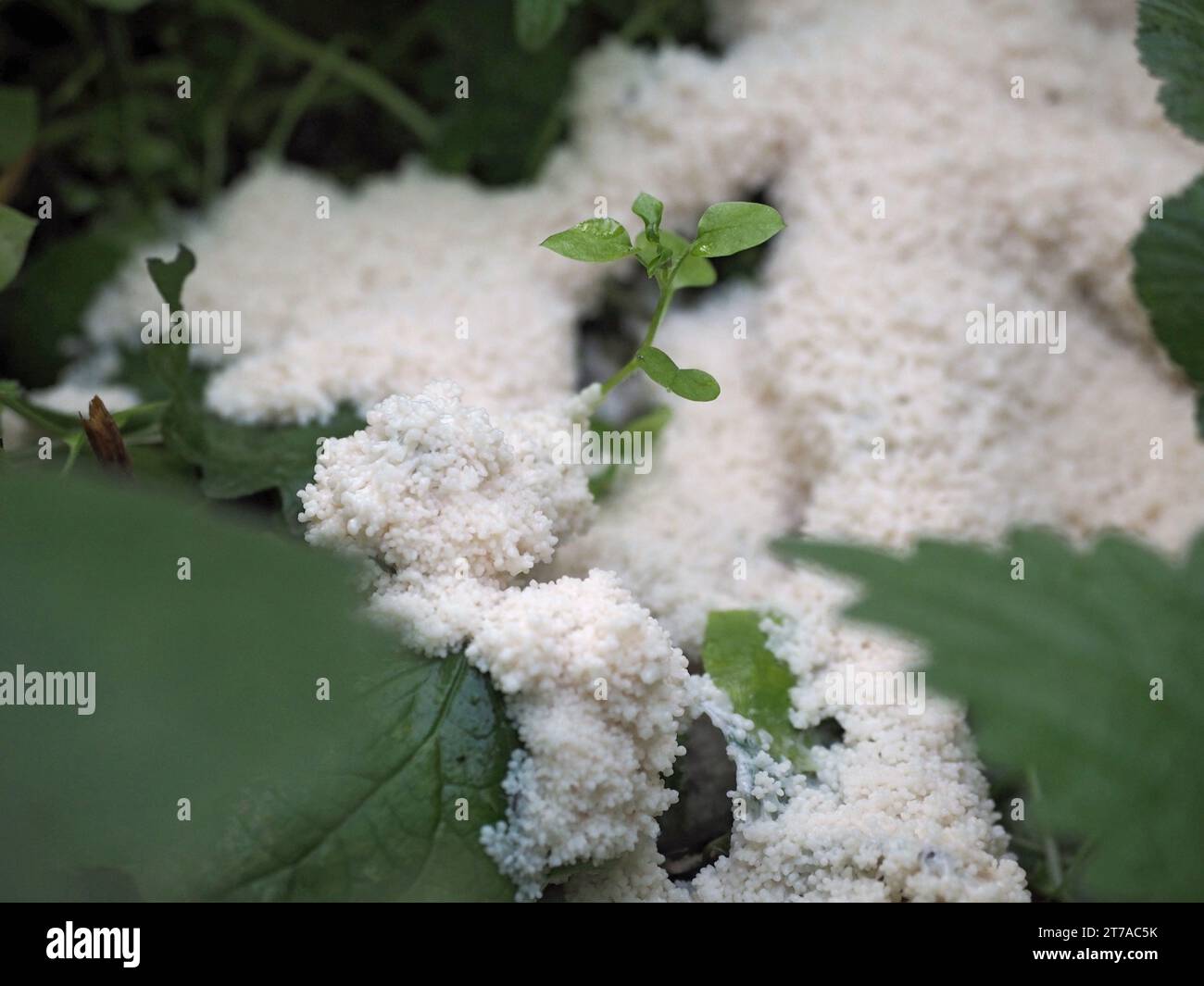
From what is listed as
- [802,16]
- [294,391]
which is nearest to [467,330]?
[294,391]

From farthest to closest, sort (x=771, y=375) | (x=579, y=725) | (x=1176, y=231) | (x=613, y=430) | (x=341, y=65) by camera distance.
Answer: (x=341, y=65), (x=771, y=375), (x=613, y=430), (x=1176, y=231), (x=579, y=725)

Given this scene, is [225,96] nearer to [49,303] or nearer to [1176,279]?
[49,303]

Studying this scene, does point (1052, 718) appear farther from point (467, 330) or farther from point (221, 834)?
point (467, 330)

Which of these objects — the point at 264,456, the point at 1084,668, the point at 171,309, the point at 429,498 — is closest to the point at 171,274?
the point at 171,309

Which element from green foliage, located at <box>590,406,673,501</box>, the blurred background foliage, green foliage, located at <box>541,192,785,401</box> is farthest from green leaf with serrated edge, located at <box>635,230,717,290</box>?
the blurred background foliage

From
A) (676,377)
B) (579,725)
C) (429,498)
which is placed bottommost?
(579,725)

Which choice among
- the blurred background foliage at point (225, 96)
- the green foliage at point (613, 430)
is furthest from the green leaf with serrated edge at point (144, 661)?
the blurred background foliage at point (225, 96)

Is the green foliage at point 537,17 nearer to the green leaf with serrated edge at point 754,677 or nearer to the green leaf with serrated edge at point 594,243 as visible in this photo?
the green leaf with serrated edge at point 594,243

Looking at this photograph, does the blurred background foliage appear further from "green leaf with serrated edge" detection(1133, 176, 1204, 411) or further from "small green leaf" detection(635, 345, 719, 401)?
"green leaf with serrated edge" detection(1133, 176, 1204, 411)
